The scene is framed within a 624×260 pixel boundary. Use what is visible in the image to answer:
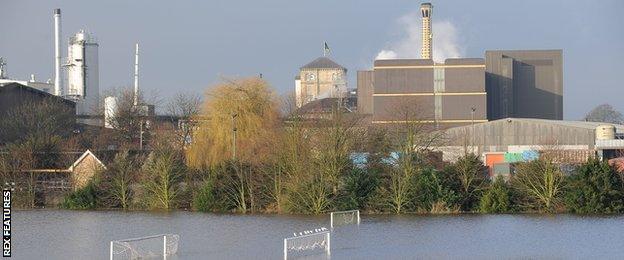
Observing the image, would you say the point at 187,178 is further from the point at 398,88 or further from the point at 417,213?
the point at 398,88

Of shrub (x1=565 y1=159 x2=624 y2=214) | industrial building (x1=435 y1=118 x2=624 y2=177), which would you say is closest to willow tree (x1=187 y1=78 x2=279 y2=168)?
shrub (x1=565 y1=159 x2=624 y2=214)

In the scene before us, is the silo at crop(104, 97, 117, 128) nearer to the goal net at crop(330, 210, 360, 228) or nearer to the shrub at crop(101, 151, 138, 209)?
the shrub at crop(101, 151, 138, 209)

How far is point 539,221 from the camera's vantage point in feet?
129

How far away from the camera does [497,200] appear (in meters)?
44.4

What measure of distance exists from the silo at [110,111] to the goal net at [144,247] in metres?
58.2

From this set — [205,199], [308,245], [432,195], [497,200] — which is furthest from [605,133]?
[308,245]

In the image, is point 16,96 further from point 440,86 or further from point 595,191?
point 595,191

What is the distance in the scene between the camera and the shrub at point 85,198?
1911 inches

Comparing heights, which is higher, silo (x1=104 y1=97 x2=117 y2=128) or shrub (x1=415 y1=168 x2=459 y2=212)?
silo (x1=104 y1=97 x2=117 y2=128)

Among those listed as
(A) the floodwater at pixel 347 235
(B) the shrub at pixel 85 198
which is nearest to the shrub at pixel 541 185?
(A) the floodwater at pixel 347 235

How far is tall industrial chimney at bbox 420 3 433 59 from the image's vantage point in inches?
5074

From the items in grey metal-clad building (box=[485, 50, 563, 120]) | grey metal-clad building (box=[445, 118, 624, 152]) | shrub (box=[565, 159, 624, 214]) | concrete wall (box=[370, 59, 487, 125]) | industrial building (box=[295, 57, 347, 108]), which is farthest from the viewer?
industrial building (box=[295, 57, 347, 108])

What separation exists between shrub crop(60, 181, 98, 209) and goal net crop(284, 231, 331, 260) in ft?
71.0

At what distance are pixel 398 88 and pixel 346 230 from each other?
71.5 meters
